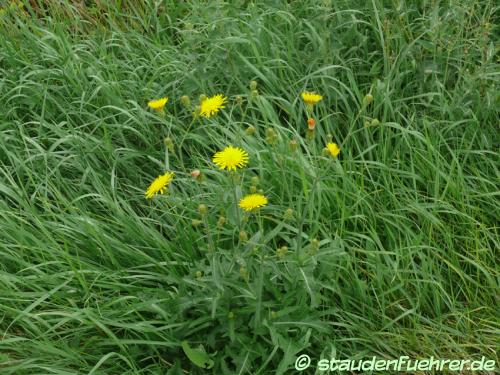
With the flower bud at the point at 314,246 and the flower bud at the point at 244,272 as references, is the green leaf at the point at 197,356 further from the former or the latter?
the flower bud at the point at 314,246

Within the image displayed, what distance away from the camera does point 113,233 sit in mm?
2205

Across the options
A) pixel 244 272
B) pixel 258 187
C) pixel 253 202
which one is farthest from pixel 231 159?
pixel 258 187

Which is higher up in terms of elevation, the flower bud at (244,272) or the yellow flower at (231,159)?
the yellow flower at (231,159)

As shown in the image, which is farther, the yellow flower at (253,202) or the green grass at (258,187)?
the green grass at (258,187)

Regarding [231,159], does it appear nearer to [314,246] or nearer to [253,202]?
[253,202]

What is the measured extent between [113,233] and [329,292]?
750 mm

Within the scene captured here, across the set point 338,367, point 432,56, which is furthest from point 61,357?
point 432,56

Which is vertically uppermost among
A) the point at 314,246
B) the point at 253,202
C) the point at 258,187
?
the point at 253,202

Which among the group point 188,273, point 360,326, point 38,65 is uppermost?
point 38,65

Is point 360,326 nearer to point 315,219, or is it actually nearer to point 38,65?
point 315,219

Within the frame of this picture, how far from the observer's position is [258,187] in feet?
→ 7.17

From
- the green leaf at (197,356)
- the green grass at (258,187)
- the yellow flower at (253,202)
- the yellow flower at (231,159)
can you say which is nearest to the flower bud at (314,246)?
the green grass at (258,187)

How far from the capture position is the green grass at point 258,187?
185cm

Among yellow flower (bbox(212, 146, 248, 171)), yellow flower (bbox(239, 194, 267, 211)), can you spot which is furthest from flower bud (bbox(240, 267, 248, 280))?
yellow flower (bbox(212, 146, 248, 171))
